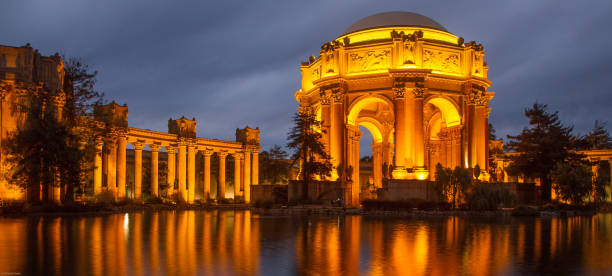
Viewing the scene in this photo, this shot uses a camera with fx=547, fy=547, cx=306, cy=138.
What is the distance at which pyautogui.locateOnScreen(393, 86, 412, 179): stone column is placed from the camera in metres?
46.5

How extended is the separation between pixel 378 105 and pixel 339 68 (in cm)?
1381

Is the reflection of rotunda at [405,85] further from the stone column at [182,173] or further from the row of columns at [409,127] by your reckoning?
the stone column at [182,173]

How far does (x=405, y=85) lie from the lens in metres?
47.4

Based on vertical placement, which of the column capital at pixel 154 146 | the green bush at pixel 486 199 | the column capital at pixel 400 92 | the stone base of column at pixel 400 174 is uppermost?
the column capital at pixel 400 92

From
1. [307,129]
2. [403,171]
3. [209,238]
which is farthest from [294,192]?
[209,238]

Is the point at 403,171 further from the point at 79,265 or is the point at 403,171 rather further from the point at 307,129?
the point at 79,265

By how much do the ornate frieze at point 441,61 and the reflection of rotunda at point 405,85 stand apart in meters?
0.09

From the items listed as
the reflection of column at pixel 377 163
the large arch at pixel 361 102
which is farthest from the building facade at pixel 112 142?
the large arch at pixel 361 102

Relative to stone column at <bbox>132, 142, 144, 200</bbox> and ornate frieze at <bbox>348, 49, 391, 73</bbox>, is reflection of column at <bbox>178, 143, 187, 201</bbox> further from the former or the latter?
ornate frieze at <bbox>348, 49, 391, 73</bbox>

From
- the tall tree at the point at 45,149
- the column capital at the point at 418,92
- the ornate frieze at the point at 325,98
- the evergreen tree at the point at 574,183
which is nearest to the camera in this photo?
the tall tree at the point at 45,149

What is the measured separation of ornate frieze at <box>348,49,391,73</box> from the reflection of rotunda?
90 millimetres

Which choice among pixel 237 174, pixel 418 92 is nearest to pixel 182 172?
pixel 237 174

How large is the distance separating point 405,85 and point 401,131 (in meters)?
4.00

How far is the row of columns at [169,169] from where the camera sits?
→ 152ft
